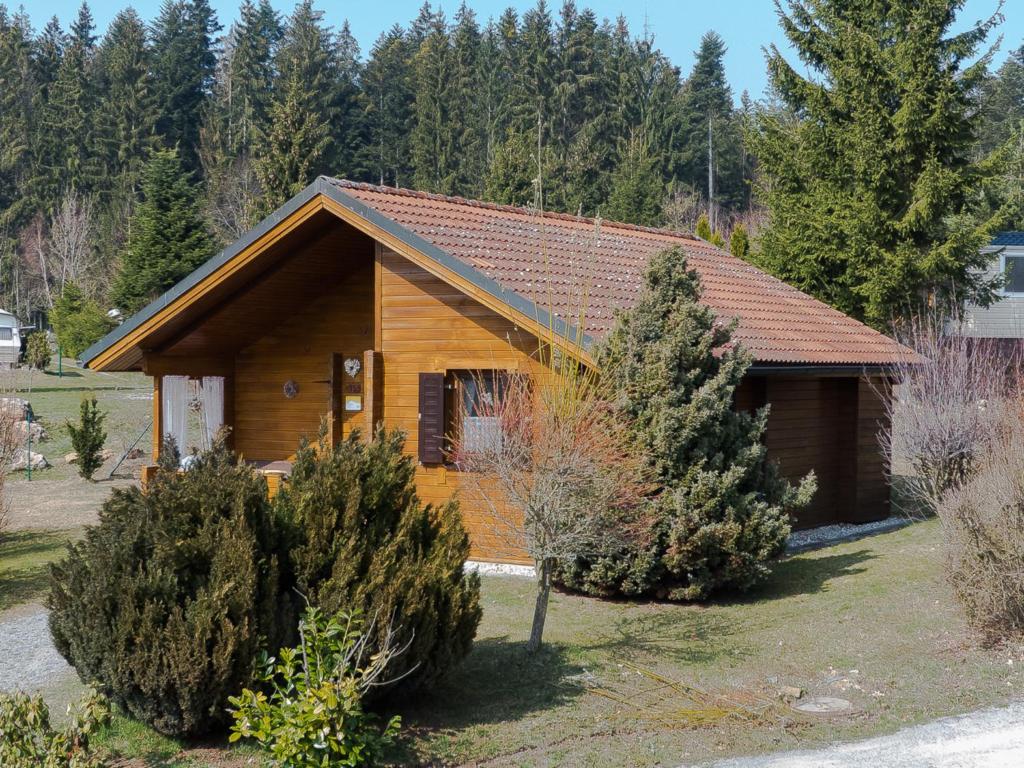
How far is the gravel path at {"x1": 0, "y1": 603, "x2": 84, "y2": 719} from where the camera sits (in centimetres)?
804

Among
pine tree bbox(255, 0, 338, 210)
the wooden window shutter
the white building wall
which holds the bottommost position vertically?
the wooden window shutter

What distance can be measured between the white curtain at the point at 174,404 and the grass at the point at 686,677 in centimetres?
582

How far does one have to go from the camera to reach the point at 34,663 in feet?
29.3

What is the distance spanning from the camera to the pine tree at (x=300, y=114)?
40188mm

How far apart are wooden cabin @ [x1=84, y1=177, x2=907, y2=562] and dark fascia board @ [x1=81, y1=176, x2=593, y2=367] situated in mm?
20

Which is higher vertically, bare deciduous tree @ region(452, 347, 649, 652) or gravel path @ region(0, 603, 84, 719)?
bare deciduous tree @ region(452, 347, 649, 652)

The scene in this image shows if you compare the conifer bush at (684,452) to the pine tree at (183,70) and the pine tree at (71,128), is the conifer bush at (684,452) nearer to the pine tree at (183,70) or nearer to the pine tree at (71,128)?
the pine tree at (183,70)

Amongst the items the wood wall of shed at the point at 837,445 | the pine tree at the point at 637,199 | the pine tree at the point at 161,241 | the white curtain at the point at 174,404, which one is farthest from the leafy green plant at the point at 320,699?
the pine tree at the point at 637,199

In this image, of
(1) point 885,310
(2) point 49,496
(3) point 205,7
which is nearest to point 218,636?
(2) point 49,496

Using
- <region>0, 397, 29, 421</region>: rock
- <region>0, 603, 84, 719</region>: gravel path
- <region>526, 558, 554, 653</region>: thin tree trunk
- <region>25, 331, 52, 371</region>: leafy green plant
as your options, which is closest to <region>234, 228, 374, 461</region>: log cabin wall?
<region>0, 397, 29, 421</region>: rock

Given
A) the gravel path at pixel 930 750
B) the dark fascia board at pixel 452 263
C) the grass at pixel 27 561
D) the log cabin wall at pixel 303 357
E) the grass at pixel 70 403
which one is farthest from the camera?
the grass at pixel 70 403

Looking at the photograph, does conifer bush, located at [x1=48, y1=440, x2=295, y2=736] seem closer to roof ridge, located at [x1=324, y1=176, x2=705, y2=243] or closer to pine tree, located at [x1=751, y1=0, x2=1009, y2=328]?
roof ridge, located at [x1=324, y1=176, x2=705, y2=243]

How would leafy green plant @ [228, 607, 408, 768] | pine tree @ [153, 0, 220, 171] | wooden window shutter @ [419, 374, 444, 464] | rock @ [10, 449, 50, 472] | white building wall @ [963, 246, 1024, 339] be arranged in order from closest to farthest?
leafy green plant @ [228, 607, 408, 768] < wooden window shutter @ [419, 374, 444, 464] < rock @ [10, 449, 50, 472] < white building wall @ [963, 246, 1024, 339] < pine tree @ [153, 0, 220, 171]

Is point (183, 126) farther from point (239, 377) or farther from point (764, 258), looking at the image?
point (239, 377)
